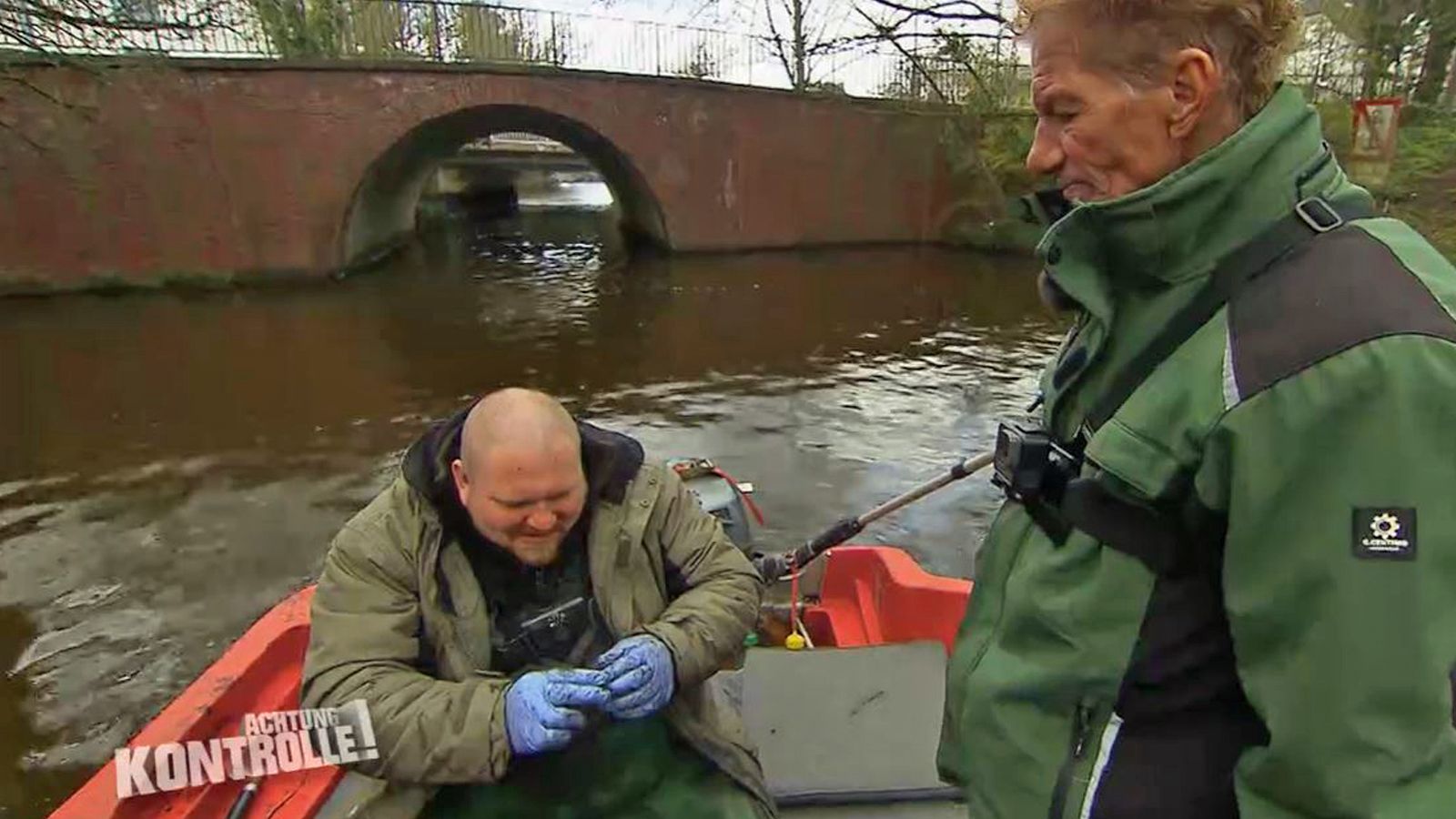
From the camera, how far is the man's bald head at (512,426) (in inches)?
79.6

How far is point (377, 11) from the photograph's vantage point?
1513cm

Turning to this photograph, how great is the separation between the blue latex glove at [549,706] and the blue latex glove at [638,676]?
3cm

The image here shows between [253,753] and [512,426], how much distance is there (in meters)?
1.50

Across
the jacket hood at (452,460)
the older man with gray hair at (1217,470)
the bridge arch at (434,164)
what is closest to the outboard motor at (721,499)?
the jacket hood at (452,460)

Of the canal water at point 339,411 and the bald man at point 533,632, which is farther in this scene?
the canal water at point 339,411

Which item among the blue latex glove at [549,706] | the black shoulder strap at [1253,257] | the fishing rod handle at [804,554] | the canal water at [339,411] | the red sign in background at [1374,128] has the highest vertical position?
the red sign in background at [1374,128]

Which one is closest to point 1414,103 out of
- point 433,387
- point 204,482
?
point 433,387

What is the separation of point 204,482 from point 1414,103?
17356 millimetres

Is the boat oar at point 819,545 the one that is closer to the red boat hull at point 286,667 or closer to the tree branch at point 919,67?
the red boat hull at point 286,667

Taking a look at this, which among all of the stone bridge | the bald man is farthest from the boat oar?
the stone bridge

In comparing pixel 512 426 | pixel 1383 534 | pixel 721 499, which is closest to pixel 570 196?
pixel 721 499

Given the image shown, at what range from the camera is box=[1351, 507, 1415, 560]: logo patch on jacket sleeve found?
0.90m

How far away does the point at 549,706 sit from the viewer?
1.95 meters

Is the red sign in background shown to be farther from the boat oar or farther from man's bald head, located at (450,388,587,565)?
man's bald head, located at (450,388,587,565)
